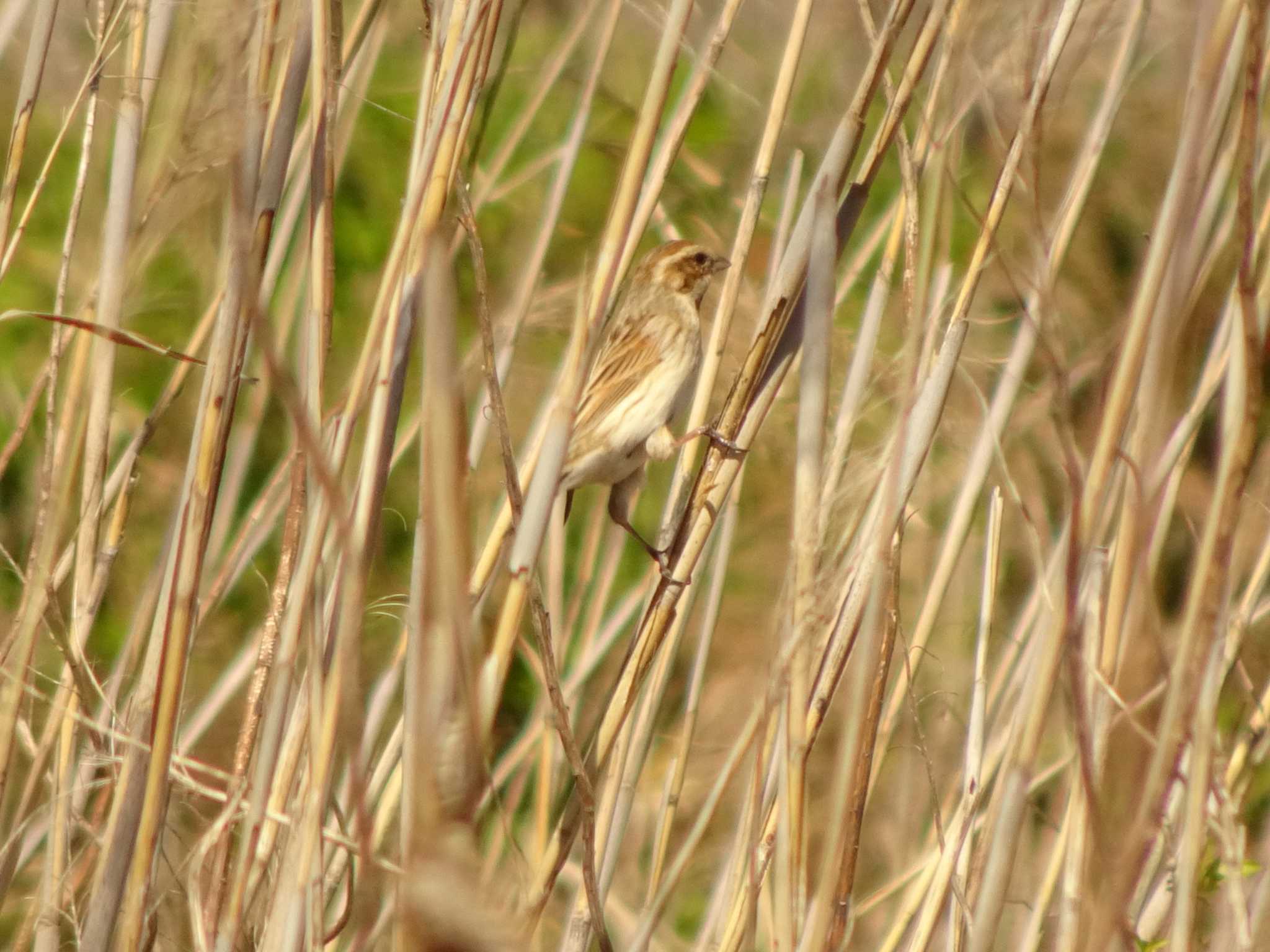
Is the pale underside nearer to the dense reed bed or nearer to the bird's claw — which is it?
the dense reed bed

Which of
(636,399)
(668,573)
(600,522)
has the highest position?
(636,399)

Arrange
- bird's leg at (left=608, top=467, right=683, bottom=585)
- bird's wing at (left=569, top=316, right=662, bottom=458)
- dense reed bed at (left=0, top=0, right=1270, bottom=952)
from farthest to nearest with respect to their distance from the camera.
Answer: bird's wing at (left=569, top=316, right=662, bottom=458)
bird's leg at (left=608, top=467, right=683, bottom=585)
dense reed bed at (left=0, top=0, right=1270, bottom=952)

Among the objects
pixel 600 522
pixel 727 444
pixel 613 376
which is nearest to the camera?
pixel 727 444

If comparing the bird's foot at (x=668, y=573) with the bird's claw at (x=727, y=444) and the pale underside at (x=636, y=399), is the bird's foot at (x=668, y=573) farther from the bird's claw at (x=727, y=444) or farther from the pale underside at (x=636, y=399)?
the pale underside at (x=636, y=399)

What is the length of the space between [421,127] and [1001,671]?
1.24 metres

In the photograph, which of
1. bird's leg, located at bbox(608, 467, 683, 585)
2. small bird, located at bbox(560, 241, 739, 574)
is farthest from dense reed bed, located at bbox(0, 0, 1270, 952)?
small bird, located at bbox(560, 241, 739, 574)

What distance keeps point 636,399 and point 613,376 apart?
0.15 m

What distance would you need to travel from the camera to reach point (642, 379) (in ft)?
9.98

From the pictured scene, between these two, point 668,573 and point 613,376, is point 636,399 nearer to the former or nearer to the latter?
point 613,376

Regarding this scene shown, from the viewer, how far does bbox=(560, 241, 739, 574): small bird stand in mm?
2936

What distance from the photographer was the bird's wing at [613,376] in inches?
116

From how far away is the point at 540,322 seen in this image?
8.04 ft

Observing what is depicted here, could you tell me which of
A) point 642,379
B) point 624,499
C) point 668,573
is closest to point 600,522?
point 624,499

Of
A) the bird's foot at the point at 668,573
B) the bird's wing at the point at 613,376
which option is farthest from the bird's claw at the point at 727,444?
the bird's wing at the point at 613,376
